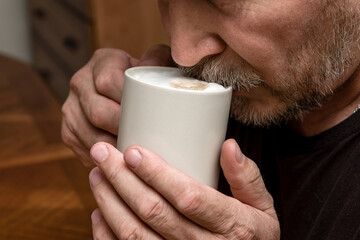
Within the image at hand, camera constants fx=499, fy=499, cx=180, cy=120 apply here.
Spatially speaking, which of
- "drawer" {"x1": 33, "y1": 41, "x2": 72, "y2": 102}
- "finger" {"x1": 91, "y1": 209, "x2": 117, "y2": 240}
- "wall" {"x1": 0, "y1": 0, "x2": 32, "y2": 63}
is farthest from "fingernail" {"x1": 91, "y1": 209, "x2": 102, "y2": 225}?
"wall" {"x1": 0, "y1": 0, "x2": 32, "y2": 63}

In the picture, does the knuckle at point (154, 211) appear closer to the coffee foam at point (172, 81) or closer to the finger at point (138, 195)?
the finger at point (138, 195)

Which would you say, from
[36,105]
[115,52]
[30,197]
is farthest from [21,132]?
[115,52]

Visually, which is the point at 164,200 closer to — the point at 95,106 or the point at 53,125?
the point at 95,106

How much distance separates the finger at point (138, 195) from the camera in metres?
0.63

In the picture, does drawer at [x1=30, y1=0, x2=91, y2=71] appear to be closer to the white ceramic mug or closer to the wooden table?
the wooden table

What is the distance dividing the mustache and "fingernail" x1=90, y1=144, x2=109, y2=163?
176mm

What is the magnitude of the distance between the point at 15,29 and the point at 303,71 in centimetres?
331

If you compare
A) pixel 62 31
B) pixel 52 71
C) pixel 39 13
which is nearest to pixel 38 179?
pixel 62 31

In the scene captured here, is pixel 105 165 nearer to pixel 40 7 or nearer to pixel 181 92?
pixel 181 92

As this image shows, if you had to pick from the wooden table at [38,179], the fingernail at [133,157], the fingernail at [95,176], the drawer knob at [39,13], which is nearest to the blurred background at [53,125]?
A: the wooden table at [38,179]

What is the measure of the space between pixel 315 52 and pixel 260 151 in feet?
0.99

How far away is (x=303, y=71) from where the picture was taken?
0.77m

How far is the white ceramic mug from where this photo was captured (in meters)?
0.59

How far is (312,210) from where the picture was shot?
34.8 inches
